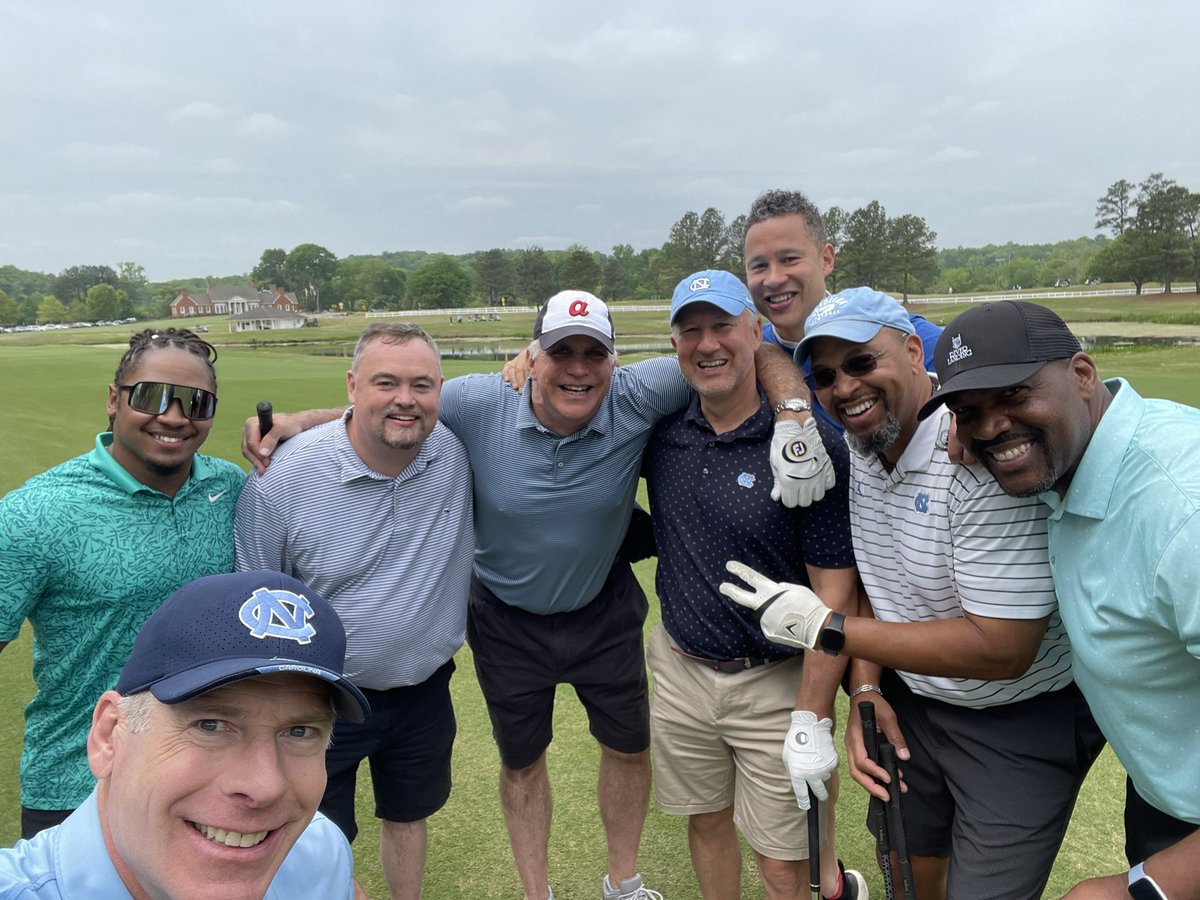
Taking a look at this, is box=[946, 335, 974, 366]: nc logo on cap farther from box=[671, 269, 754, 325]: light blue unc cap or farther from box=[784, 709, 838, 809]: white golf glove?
box=[784, 709, 838, 809]: white golf glove

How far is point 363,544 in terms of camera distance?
3.02 metres

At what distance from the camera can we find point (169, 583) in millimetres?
2605

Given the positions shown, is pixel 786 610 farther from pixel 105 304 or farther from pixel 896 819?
pixel 105 304

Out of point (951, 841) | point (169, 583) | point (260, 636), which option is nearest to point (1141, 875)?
point (951, 841)

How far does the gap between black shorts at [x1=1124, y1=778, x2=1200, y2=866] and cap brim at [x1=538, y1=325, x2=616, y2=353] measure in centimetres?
230

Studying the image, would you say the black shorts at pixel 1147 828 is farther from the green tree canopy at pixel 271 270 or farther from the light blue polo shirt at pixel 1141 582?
the green tree canopy at pixel 271 270

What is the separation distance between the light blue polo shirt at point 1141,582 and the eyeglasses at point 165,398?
8.79 ft

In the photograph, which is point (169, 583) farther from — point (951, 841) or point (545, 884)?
point (951, 841)

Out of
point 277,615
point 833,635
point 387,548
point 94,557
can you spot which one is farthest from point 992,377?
point 94,557

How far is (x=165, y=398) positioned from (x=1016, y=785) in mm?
3122

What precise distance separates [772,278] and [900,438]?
1.83 meters

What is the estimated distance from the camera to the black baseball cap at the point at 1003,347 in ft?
6.73

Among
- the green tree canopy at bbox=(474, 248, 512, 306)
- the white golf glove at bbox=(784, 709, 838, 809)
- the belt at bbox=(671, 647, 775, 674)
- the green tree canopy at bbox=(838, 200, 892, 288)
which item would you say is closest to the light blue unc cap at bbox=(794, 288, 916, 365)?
the belt at bbox=(671, 647, 775, 674)

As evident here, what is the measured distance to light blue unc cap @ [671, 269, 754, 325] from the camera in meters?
3.08
